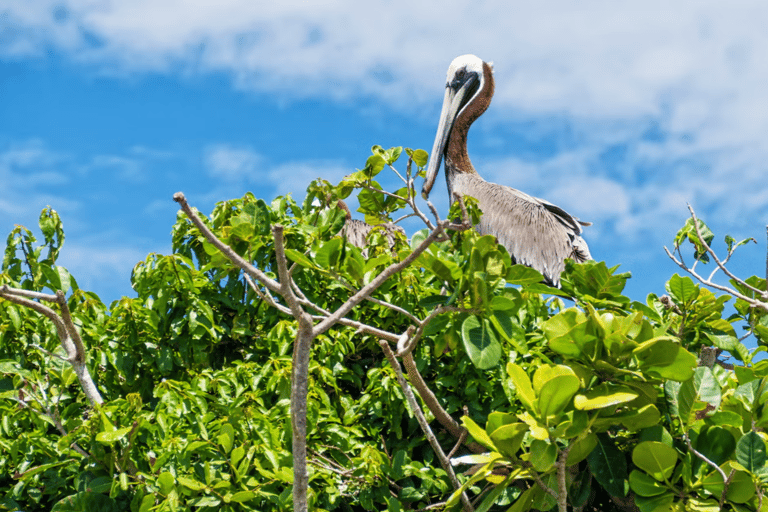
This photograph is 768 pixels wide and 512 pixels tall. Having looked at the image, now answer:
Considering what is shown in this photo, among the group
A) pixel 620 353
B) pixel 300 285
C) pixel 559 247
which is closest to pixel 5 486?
pixel 300 285

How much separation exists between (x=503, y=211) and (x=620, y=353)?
21.8ft

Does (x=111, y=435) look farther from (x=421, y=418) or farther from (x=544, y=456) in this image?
(x=544, y=456)

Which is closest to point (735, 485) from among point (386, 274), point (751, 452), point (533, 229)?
point (751, 452)

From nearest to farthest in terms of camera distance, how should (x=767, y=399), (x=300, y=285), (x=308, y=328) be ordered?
(x=308, y=328)
(x=767, y=399)
(x=300, y=285)

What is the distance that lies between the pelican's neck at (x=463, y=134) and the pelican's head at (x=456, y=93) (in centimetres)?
7

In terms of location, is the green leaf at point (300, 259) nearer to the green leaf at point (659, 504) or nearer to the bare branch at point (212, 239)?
the bare branch at point (212, 239)

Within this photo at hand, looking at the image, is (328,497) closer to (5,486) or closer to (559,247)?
(5,486)

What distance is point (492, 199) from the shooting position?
375 inches

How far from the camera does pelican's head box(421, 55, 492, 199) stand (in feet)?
35.1

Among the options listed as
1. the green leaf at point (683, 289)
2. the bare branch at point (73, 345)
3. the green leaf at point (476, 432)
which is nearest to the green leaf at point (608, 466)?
Result: the green leaf at point (476, 432)

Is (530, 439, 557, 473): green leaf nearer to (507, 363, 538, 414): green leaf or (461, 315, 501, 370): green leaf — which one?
(507, 363, 538, 414): green leaf

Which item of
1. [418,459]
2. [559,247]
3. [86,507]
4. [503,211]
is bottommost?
[86,507]

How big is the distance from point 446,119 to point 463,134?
0.39 metres

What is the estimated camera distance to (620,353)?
2.78 metres
